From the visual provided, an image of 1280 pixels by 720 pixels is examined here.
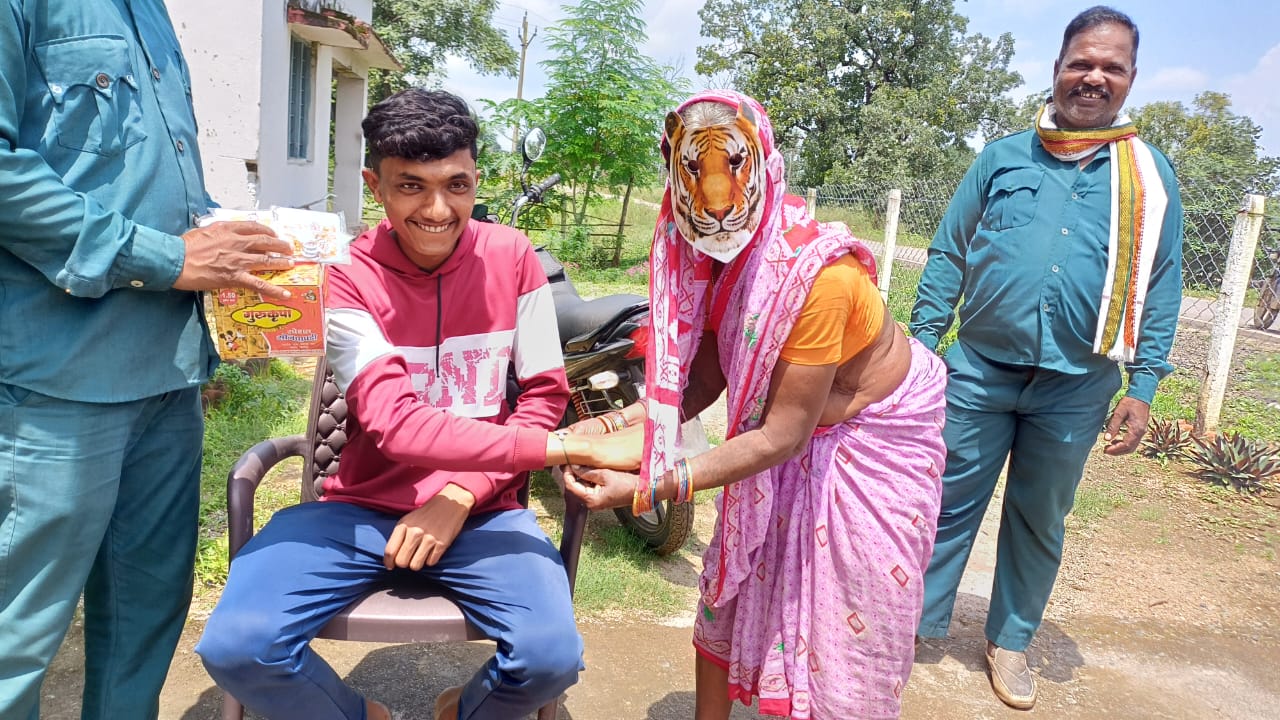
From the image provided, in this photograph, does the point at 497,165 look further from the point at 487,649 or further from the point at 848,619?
the point at 848,619

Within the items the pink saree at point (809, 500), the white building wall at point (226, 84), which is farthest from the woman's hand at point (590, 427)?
the white building wall at point (226, 84)

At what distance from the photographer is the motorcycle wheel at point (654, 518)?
3441mm

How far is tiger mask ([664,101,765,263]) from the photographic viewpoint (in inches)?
69.9

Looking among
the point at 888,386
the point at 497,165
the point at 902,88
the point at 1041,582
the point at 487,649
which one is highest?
the point at 902,88

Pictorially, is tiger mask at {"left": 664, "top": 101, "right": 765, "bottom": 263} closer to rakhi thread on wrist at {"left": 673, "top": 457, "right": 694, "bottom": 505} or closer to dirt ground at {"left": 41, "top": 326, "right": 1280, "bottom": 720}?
rakhi thread on wrist at {"left": 673, "top": 457, "right": 694, "bottom": 505}

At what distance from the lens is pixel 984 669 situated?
10.1 feet

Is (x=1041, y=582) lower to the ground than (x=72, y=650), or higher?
higher

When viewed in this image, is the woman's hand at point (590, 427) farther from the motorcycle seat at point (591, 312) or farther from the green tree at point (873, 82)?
the green tree at point (873, 82)

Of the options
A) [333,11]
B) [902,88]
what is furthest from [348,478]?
[902,88]

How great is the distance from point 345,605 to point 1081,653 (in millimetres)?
2861

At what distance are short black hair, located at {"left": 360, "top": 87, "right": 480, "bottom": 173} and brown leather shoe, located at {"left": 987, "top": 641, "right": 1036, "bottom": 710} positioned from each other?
2.58 metres

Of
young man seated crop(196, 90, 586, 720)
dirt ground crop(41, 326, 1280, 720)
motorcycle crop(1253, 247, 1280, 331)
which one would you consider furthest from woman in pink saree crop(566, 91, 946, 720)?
motorcycle crop(1253, 247, 1280, 331)

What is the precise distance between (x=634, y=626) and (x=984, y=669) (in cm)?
134

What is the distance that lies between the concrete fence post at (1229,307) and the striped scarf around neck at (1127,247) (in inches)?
128
